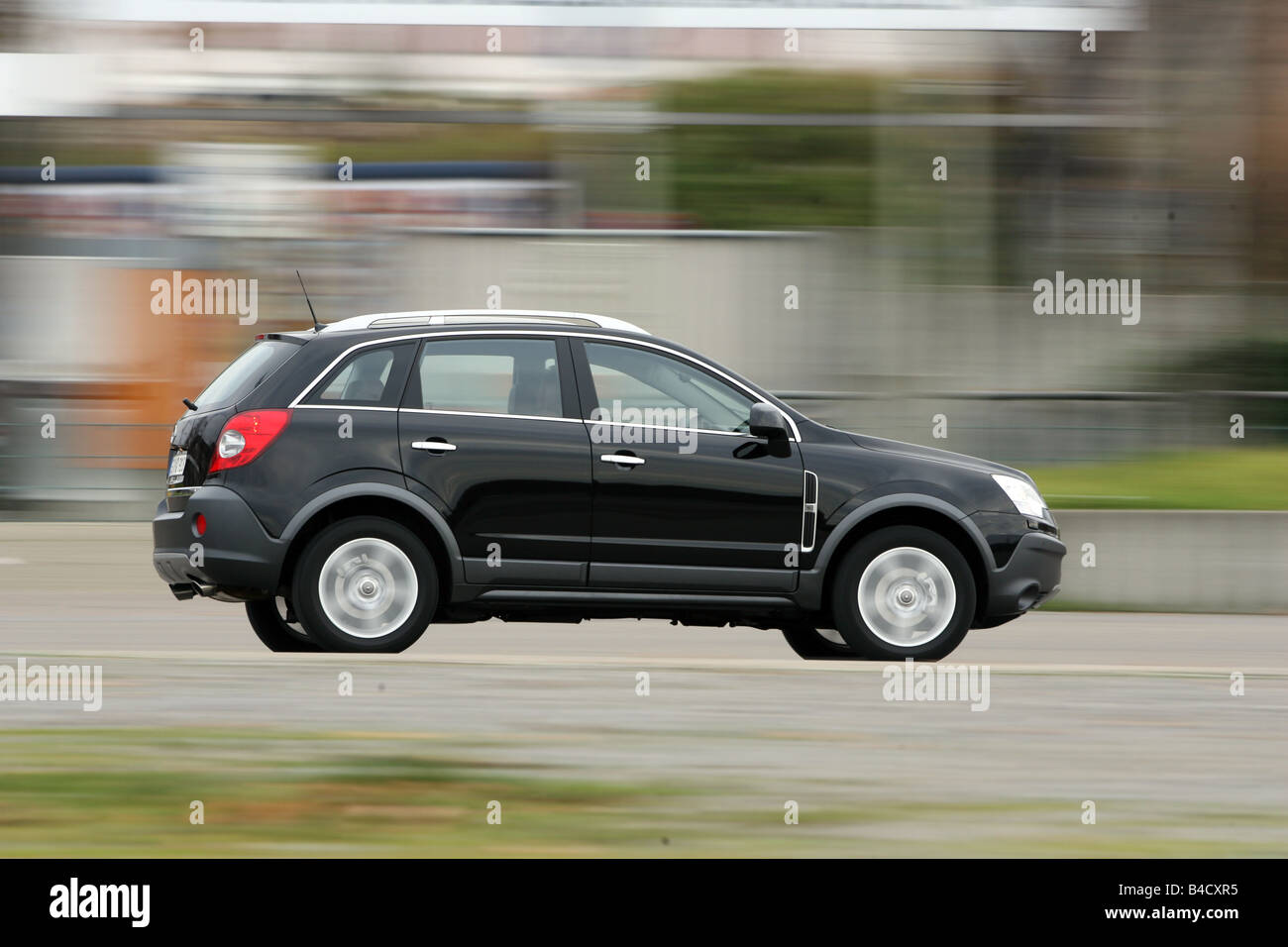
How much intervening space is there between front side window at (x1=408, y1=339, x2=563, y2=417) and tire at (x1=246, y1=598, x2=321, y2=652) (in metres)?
1.55

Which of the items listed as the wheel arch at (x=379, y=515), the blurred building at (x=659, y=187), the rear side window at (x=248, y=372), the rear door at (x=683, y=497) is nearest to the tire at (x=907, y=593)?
the rear door at (x=683, y=497)

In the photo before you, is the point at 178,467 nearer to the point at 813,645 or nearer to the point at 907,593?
the point at 813,645

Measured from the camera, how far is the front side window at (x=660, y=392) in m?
9.49

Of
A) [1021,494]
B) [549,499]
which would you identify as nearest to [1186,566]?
[1021,494]

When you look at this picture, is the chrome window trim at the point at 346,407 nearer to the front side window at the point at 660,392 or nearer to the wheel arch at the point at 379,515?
the wheel arch at the point at 379,515

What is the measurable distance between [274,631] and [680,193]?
932 centimetres

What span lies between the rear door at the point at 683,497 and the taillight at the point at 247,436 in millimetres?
1511

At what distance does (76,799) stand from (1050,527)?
559cm

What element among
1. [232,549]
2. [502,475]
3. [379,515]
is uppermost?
[502,475]

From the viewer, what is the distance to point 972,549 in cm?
979

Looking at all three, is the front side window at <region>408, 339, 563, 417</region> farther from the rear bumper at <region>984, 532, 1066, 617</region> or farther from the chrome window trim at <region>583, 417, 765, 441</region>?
the rear bumper at <region>984, 532, 1066, 617</region>

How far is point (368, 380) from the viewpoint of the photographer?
31.1 feet

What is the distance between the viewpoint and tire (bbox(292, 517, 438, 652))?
9.27m

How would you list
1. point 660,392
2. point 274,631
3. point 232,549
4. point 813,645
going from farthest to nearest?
point 813,645 → point 274,631 → point 660,392 → point 232,549
